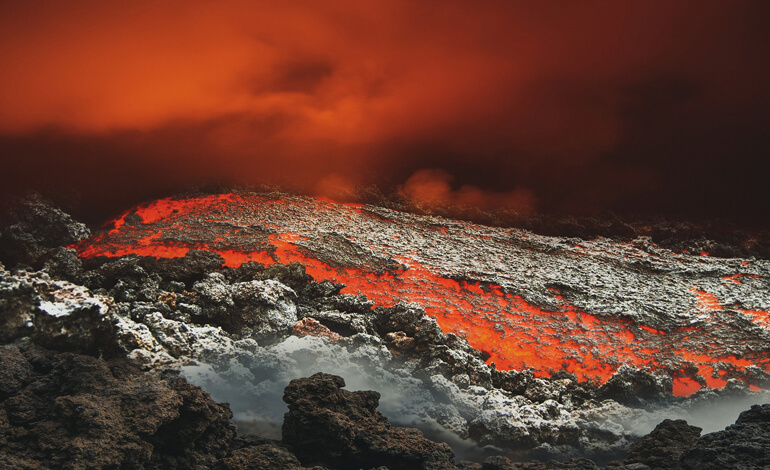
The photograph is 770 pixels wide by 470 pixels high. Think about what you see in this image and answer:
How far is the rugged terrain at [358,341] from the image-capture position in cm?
491

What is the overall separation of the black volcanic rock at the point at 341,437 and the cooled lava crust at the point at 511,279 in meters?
2.65

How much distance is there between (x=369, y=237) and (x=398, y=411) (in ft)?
11.2

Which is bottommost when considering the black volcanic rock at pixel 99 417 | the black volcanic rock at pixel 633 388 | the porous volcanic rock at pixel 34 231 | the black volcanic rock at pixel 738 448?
the black volcanic rock at pixel 99 417

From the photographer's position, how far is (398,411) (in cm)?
636

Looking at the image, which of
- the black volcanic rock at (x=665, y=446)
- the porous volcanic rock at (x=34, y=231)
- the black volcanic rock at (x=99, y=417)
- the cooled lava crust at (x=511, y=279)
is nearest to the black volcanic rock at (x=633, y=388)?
the cooled lava crust at (x=511, y=279)

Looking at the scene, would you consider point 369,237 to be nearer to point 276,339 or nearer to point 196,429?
point 276,339

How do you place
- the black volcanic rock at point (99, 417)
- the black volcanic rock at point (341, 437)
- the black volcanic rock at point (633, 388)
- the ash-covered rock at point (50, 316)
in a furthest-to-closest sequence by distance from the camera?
the black volcanic rock at point (633, 388), the ash-covered rock at point (50, 316), the black volcanic rock at point (341, 437), the black volcanic rock at point (99, 417)

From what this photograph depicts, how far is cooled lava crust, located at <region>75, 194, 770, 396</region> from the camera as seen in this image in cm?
802

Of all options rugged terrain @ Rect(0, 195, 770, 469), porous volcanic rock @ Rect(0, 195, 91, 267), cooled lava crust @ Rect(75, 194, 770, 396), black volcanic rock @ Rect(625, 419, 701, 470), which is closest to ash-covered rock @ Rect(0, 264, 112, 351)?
rugged terrain @ Rect(0, 195, 770, 469)

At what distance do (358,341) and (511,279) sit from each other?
2.97 metres

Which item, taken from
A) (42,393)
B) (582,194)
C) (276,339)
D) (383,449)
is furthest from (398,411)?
(582,194)

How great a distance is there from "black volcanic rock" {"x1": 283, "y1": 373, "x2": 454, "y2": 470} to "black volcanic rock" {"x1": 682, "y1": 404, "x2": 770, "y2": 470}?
1959 millimetres

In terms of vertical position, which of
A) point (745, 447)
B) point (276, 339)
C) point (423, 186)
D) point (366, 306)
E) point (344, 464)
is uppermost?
point (423, 186)

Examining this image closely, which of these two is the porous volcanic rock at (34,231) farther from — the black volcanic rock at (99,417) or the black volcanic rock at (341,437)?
the black volcanic rock at (341,437)
